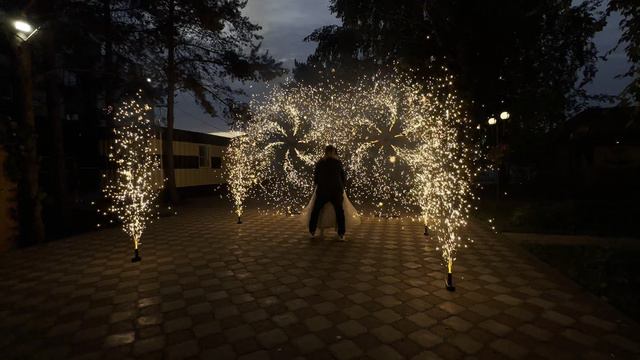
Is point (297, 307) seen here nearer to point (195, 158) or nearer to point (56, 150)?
point (56, 150)

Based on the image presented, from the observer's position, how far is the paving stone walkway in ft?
10.5

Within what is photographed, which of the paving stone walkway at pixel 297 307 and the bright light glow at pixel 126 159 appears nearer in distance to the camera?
the paving stone walkway at pixel 297 307

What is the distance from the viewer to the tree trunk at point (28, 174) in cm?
754

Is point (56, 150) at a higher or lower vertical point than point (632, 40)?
lower

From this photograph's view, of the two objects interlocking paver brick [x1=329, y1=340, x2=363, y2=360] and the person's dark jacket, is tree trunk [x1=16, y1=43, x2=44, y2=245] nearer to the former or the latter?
the person's dark jacket

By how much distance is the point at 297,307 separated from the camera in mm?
4141

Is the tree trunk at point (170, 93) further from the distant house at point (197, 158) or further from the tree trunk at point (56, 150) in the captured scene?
the tree trunk at point (56, 150)

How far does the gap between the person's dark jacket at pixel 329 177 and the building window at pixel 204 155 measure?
15.4 meters

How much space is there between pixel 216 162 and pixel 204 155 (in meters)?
1.46

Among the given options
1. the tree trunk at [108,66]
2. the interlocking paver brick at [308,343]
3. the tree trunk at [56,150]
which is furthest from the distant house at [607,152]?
the tree trunk at [56,150]

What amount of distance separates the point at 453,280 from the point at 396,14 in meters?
15.0

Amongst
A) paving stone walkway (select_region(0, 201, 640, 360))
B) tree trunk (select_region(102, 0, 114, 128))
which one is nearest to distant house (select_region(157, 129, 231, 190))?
tree trunk (select_region(102, 0, 114, 128))

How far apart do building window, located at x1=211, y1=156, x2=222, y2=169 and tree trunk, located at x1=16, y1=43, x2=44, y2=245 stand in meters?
14.2

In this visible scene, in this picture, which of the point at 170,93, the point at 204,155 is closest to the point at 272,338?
the point at 170,93
